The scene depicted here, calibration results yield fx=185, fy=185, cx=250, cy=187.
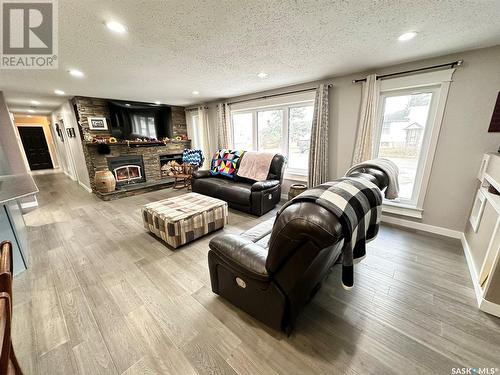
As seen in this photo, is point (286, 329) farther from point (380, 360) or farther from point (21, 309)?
point (21, 309)

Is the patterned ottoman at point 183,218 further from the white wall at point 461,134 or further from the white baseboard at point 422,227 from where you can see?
the white wall at point 461,134

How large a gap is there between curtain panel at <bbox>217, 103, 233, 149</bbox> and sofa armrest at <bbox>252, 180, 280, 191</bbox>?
6.34 ft

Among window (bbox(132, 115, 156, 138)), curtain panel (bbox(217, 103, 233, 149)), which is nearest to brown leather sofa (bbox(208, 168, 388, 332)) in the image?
curtain panel (bbox(217, 103, 233, 149))

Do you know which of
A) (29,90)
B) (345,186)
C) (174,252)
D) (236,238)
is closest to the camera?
(345,186)

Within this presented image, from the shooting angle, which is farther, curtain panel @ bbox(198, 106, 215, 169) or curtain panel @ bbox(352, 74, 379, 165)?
curtain panel @ bbox(198, 106, 215, 169)

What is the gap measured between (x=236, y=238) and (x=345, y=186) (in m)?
0.85

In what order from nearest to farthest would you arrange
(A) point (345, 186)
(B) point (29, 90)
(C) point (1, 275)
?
(C) point (1, 275)
(A) point (345, 186)
(B) point (29, 90)

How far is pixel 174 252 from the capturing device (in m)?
2.23

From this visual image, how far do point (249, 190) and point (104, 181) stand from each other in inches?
134

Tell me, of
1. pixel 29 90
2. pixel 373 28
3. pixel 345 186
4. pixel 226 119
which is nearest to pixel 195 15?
pixel 373 28

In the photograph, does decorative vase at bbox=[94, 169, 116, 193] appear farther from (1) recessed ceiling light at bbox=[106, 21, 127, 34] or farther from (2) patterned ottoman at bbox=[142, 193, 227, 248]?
(1) recessed ceiling light at bbox=[106, 21, 127, 34]

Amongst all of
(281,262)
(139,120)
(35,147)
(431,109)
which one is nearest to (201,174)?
(139,120)

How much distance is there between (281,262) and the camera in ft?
3.32

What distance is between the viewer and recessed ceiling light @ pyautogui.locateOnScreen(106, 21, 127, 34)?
4.90ft
